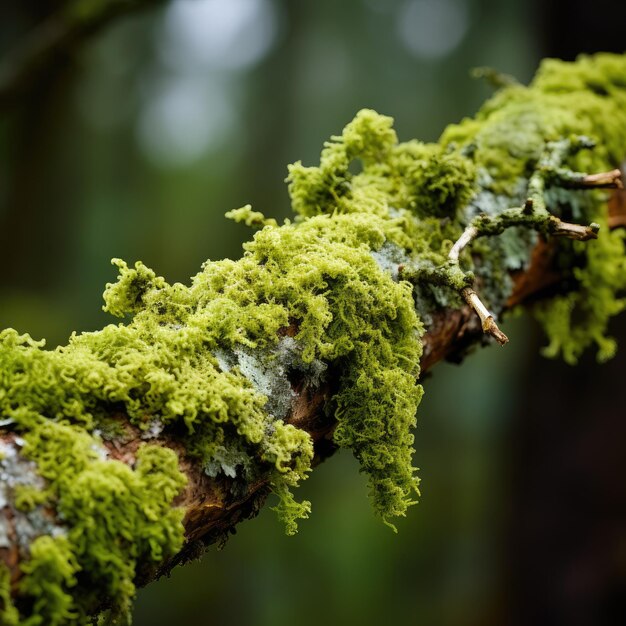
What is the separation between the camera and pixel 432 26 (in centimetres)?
1072

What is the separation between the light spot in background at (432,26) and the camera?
10508mm

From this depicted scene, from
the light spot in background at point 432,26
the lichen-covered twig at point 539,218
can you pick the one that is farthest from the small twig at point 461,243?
the light spot in background at point 432,26

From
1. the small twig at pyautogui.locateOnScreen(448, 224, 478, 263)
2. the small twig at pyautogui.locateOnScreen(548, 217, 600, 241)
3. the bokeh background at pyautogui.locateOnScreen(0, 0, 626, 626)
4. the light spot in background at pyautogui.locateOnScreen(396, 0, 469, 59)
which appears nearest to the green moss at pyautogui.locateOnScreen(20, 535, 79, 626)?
the small twig at pyautogui.locateOnScreen(448, 224, 478, 263)

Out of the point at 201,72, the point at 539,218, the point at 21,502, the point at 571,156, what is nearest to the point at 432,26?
the point at 201,72

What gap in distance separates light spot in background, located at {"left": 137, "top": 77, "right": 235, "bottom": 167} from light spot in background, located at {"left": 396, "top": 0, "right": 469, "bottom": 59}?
10.6 feet

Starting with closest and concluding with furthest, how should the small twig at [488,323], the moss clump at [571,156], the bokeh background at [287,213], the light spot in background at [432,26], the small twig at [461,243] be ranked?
the small twig at [488,323]
the small twig at [461,243]
the moss clump at [571,156]
the bokeh background at [287,213]
the light spot in background at [432,26]

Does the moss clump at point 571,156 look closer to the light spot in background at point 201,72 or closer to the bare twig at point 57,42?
the bare twig at point 57,42

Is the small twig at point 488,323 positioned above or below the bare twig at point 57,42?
below

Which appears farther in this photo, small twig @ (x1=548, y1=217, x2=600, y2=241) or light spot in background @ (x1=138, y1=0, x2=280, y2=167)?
light spot in background @ (x1=138, y1=0, x2=280, y2=167)

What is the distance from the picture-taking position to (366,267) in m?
1.26

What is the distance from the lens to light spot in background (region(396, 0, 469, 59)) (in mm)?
10508

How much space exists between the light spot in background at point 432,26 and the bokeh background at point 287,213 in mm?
39

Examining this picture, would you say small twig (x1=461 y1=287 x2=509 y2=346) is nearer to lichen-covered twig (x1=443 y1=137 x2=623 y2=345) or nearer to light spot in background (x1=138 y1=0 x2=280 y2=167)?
lichen-covered twig (x1=443 y1=137 x2=623 y2=345)

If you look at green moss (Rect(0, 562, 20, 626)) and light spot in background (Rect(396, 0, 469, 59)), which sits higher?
light spot in background (Rect(396, 0, 469, 59))
